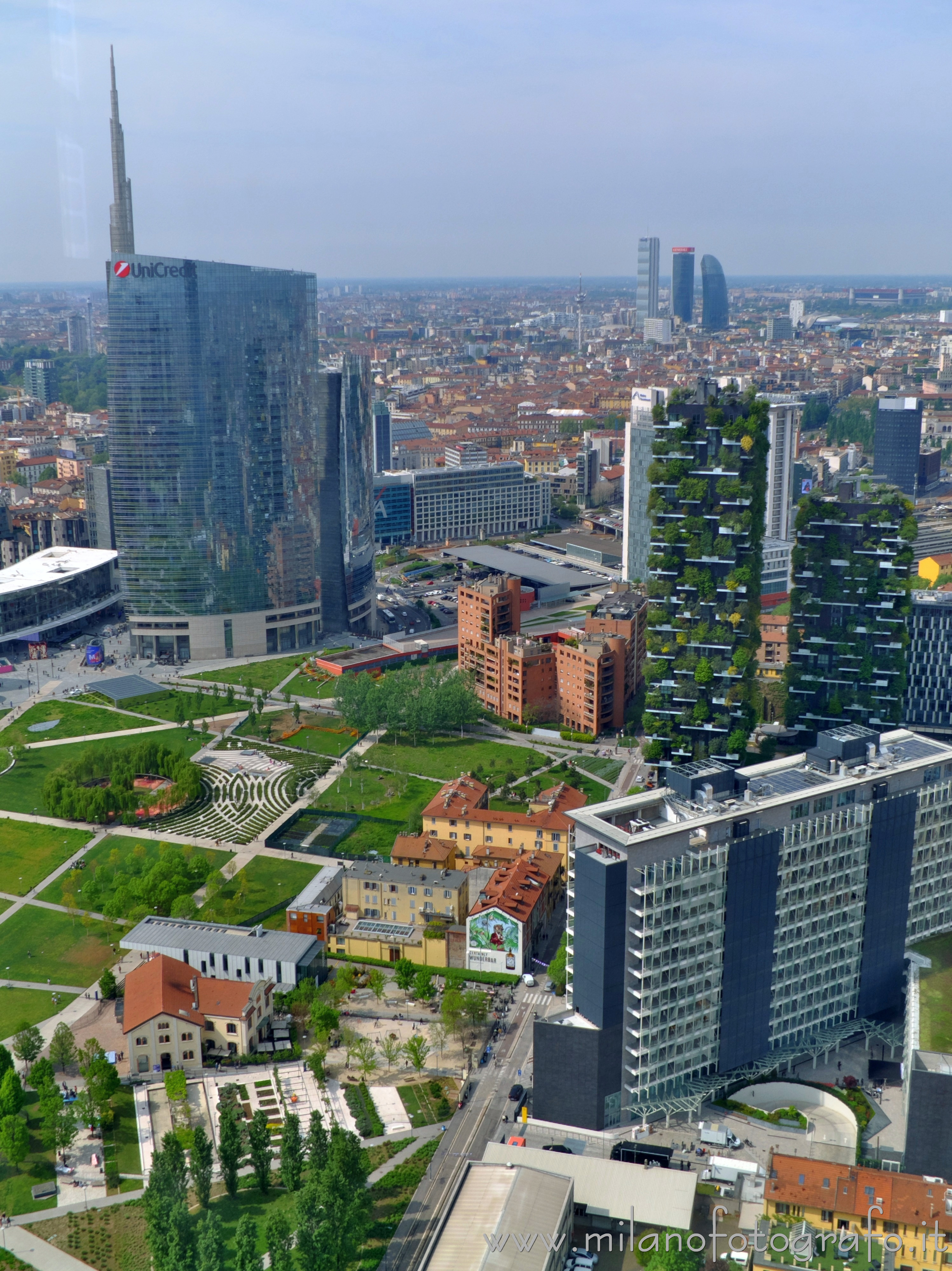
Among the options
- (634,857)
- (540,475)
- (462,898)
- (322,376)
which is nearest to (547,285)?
(540,475)

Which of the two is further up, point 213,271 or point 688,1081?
point 213,271

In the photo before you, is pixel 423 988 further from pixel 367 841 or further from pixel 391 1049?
pixel 367 841

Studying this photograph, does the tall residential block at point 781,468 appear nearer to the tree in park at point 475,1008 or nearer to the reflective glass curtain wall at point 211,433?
the reflective glass curtain wall at point 211,433

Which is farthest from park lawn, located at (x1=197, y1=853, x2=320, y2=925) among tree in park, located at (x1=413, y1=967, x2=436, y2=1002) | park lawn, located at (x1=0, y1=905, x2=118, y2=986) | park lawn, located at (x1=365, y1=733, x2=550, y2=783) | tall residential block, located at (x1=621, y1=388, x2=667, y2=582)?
tall residential block, located at (x1=621, y1=388, x2=667, y2=582)

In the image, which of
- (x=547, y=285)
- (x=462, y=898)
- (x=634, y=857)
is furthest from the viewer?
(x=547, y=285)

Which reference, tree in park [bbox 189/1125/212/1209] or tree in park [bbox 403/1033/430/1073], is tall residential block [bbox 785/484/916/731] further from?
tree in park [bbox 189/1125/212/1209]

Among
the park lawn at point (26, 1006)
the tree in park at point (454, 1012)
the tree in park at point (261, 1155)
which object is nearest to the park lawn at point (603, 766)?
the tree in park at point (454, 1012)

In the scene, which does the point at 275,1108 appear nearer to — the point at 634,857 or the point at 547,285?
the point at 634,857
